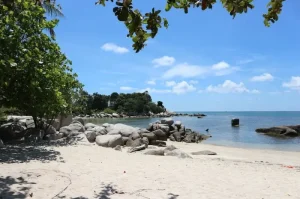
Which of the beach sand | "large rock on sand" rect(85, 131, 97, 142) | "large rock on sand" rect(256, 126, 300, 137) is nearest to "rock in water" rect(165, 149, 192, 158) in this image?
the beach sand

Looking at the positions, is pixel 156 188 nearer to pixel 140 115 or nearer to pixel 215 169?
pixel 215 169

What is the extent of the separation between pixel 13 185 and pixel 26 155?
14.9 ft

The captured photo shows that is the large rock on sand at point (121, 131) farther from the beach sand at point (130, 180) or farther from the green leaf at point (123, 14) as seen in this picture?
the green leaf at point (123, 14)

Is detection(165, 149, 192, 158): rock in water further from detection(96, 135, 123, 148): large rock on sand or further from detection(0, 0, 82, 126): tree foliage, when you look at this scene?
detection(0, 0, 82, 126): tree foliage

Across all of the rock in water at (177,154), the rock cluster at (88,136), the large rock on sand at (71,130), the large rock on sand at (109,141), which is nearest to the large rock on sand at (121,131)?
the rock cluster at (88,136)

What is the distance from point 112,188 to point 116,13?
460cm

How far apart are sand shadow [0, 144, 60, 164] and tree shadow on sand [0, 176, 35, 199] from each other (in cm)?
260

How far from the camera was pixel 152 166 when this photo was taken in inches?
391

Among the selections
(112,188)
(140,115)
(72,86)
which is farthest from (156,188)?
(140,115)

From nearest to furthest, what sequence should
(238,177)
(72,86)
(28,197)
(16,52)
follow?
1. (28,197)
2. (238,177)
3. (16,52)
4. (72,86)

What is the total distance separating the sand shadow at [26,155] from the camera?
10.1 metres

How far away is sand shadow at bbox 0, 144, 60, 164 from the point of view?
10133mm

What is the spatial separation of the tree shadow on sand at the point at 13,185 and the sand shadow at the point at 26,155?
2.60 m

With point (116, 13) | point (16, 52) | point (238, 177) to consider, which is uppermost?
point (16, 52)
